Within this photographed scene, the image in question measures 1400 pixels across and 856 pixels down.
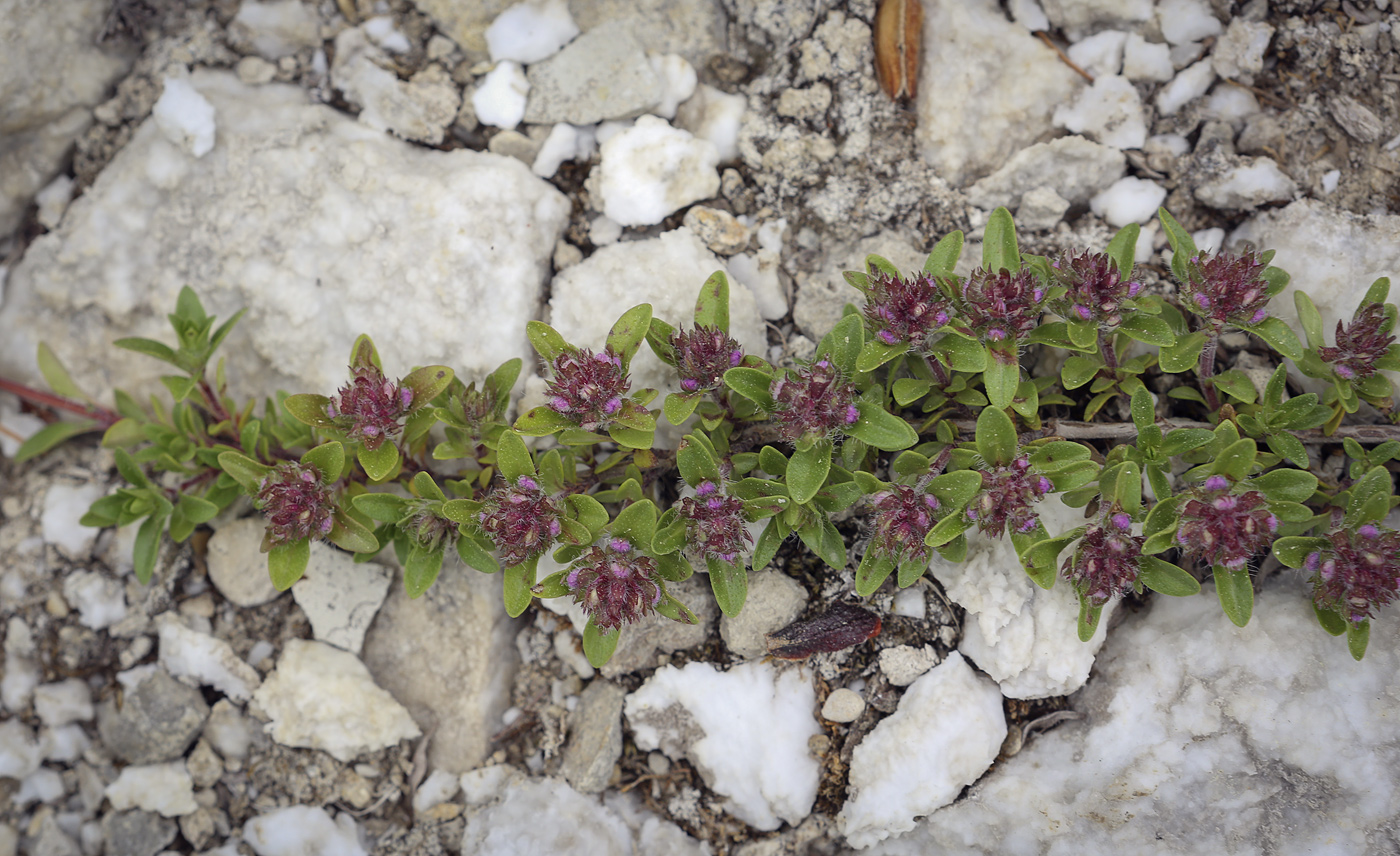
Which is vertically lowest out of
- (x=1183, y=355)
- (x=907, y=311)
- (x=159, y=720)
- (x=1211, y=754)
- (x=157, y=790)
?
(x=157, y=790)

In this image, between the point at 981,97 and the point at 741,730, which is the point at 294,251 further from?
the point at 981,97

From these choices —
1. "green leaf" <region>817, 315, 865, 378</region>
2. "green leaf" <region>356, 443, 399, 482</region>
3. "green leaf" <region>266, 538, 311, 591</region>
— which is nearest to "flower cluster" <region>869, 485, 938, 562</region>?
"green leaf" <region>817, 315, 865, 378</region>

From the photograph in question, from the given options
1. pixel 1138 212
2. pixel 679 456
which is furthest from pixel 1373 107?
pixel 679 456

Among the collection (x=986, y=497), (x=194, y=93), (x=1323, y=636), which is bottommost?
(x=1323, y=636)

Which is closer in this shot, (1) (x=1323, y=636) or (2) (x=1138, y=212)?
(1) (x=1323, y=636)

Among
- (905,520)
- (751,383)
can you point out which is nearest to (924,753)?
(905,520)

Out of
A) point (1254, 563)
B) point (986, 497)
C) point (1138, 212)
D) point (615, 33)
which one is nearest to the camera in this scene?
point (986, 497)

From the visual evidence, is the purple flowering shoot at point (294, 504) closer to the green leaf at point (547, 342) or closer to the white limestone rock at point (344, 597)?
the white limestone rock at point (344, 597)

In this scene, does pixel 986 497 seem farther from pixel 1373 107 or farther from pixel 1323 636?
pixel 1373 107
